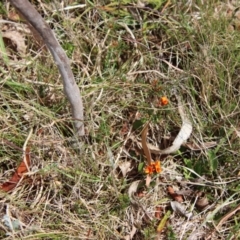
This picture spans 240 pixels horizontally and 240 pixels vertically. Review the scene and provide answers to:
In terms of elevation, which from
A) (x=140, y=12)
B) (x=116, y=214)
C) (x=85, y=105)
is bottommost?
(x=116, y=214)

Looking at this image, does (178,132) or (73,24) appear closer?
(178,132)

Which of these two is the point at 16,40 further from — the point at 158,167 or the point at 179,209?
the point at 179,209

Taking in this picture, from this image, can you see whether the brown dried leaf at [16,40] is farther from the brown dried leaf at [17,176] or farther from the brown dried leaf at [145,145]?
the brown dried leaf at [145,145]

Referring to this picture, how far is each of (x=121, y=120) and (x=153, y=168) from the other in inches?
10.7

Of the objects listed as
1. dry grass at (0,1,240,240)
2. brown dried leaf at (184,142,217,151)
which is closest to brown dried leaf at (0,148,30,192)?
dry grass at (0,1,240,240)

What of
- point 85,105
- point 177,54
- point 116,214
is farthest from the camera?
point 177,54

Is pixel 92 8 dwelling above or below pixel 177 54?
above

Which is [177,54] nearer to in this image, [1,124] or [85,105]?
[85,105]

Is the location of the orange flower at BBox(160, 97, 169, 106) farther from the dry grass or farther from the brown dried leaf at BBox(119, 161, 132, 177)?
the brown dried leaf at BBox(119, 161, 132, 177)

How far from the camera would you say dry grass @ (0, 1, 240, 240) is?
2.04 metres

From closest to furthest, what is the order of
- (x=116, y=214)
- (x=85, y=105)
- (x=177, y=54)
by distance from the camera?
(x=116, y=214)
(x=85, y=105)
(x=177, y=54)

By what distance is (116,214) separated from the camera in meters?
2.04

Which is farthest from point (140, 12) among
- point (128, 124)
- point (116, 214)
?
point (116, 214)

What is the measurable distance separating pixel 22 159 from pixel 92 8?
82 cm
